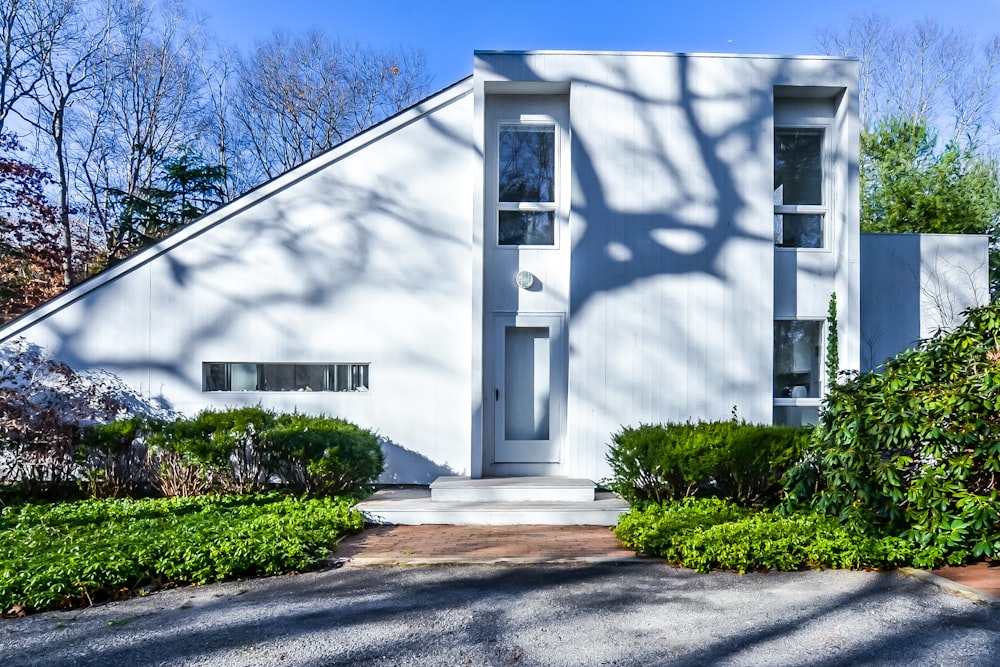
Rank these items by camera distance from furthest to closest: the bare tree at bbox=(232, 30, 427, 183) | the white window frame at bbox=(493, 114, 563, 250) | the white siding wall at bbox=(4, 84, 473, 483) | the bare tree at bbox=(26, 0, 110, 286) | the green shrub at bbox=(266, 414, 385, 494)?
1. the bare tree at bbox=(232, 30, 427, 183)
2. the bare tree at bbox=(26, 0, 110, 286)
3. the white window frame at bbox=(493, 114, 563, 250)
4. the white siding wall at bbox=(4, 84, 473, 483)
5. the green shrub at bbox=(266, 414, 385, 494)

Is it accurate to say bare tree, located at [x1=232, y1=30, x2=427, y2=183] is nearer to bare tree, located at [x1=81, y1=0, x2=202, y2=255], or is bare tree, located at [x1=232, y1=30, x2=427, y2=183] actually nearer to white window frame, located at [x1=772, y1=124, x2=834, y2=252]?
bare tree, located at [x1=81, y1=0, x2=202, y2=255]

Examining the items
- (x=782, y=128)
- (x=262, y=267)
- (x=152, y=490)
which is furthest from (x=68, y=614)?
(x=782, y=128)

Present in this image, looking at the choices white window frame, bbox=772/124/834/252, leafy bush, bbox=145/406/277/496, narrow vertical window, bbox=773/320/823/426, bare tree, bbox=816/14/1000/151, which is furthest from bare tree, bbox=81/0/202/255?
bare tree, bbox=816/14/1000/151

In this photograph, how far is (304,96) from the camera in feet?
78.8

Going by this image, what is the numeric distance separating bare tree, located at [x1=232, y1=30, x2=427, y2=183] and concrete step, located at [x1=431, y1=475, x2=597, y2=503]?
18.5 m

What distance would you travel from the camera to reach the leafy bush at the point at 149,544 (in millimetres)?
4676

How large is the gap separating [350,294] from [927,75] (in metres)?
22.3

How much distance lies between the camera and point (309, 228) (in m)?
8.95

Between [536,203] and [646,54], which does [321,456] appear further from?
[646,54]

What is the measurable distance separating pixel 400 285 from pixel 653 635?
233 inches

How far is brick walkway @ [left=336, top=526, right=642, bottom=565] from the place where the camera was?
5.77 m

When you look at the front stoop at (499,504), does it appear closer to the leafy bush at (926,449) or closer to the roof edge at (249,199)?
the leafy bush at (926,449)

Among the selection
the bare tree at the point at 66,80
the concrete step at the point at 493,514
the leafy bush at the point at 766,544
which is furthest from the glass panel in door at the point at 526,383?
the bare tree at the point at 66,80

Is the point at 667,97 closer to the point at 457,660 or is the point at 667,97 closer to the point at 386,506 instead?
the point at 386,506
